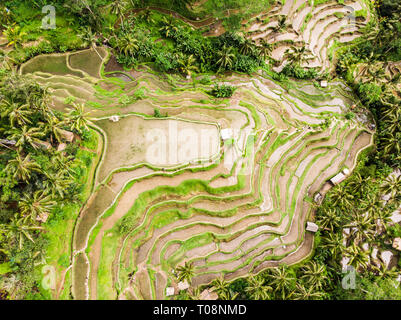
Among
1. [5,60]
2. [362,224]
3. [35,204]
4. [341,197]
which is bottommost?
[362,224]

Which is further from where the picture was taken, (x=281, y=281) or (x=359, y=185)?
(x=359, y=185)

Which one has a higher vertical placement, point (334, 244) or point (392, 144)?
point (392, 144)

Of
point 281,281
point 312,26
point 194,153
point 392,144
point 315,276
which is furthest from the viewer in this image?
point 312,26

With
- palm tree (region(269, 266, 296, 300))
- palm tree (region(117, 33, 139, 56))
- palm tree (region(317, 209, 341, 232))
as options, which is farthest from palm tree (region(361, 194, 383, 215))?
palm tree (region(117, 33, 139, 56))

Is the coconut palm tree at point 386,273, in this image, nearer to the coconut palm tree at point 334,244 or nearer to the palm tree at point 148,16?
the coconut palm tree at point 334,244

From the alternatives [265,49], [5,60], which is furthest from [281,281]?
[5,60]

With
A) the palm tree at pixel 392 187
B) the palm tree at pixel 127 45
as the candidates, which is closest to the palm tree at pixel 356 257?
the palm tree at pixel 392 187

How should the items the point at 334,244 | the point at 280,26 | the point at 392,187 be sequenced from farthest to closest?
the point at 280,26, the point at 392,187, the point at 334,244

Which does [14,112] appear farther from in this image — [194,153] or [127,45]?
[194,153]
